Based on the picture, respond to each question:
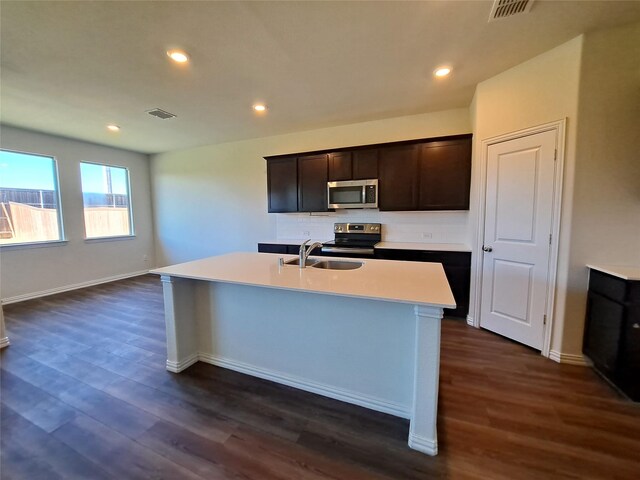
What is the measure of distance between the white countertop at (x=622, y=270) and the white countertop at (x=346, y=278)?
120 cm

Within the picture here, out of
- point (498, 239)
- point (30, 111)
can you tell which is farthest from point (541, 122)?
point (30, 111)

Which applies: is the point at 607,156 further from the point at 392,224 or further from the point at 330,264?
the point at 330,264

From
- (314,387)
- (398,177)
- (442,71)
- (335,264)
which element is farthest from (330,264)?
(442,71)

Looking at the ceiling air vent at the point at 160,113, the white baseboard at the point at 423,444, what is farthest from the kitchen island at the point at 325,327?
the ceiling air vent at the point at 160,113

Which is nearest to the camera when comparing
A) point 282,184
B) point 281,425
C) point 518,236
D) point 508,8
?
point 281,425

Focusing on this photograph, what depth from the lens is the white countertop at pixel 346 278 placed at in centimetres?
150

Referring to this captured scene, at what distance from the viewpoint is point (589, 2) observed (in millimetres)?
1761

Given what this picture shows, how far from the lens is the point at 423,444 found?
1476 mm

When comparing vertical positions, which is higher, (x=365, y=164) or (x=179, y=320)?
(x=365, y=164)

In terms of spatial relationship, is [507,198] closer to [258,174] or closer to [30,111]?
[258,174]

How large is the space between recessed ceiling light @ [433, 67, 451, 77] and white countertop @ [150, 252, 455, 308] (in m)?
1.88

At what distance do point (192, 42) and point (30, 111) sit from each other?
3.02 meters

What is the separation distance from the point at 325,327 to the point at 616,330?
212 centimetres

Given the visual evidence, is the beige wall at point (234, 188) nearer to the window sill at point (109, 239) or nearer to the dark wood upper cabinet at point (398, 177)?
the dark wood upper cabinet at point (398, 177)
